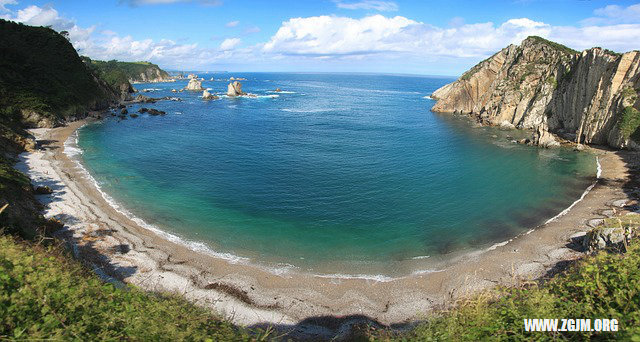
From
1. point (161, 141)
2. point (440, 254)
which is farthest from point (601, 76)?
point (161, 141)

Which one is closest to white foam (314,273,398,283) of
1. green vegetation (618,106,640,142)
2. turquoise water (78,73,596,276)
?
turquoise water (78,73,596,276)

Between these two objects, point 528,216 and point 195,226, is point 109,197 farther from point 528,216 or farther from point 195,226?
point 528,216

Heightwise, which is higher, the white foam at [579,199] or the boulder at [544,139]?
the boulder at [544,139]

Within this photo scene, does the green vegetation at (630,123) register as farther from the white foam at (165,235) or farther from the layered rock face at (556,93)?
the white foam at (165,235)

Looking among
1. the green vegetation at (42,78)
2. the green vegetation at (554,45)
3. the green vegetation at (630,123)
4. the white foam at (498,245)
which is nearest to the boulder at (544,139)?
the green vegetation at (630,123)

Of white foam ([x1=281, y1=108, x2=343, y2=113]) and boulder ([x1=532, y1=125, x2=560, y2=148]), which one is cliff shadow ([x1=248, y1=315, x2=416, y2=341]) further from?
white foam ([x1=281, y1=108, x2=343, y2=113])

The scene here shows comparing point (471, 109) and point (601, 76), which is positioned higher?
point (601, 76)
